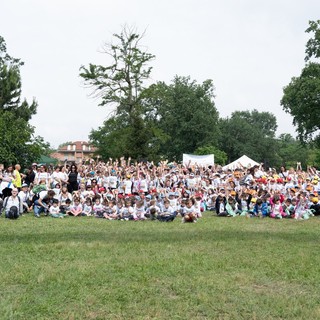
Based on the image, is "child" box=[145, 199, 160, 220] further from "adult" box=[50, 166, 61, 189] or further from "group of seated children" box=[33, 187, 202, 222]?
"adult" box=[50, 166, 61, 189]

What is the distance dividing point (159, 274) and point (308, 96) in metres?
35.4

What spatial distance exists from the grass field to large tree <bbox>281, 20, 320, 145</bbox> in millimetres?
29343

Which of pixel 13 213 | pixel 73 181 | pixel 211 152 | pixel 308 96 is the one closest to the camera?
pixel 13 213

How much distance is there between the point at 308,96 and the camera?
3953 cm

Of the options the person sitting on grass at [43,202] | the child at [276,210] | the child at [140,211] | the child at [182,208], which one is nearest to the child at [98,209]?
the child at [140,211]

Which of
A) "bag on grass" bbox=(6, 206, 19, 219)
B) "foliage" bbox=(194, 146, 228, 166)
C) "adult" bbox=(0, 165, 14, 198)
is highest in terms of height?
"foliage" bbox=(194, 146, 228, 166)

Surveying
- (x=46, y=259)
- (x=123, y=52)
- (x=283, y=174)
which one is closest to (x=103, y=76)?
(x=123, y=52)

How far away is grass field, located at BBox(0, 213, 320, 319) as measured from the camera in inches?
218

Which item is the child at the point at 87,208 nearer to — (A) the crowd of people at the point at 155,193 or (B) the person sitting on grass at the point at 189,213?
(A) the crowd of people at the point at 155,193

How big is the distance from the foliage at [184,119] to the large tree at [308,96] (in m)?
21.4

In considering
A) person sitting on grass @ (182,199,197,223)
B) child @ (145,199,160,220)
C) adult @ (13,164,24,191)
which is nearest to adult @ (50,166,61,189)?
adult @ (13,164,24,191)

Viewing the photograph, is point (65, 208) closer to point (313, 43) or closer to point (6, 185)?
point (6, 185)

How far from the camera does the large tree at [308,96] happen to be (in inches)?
1548

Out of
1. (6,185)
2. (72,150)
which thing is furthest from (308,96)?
(72,150)
